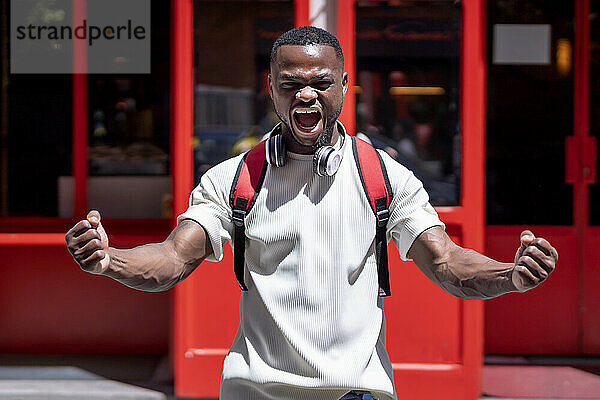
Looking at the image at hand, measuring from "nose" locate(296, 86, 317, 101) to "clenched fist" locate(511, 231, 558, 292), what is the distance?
2.09 feet

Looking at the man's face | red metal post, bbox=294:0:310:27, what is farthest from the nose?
red metal post, bbox=294:0:310:27

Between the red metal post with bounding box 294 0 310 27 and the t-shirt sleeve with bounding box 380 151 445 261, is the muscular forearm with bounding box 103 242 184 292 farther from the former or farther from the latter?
the red metal post with bounding box 294 0 310 27

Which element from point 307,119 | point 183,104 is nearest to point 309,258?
point 307,119

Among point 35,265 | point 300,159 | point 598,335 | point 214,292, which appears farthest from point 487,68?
point 300,159

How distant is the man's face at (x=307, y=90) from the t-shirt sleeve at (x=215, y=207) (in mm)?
243

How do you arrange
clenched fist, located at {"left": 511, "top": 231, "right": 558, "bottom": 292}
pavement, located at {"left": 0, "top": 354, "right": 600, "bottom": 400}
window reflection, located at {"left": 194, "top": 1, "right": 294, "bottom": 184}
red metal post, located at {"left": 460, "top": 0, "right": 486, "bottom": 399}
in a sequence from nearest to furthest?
clenched fist, located at {"left": 511, "top": 231, "right": 558, "bottom": 292}, red metal post, located at {"left": 460, "top": 0, "right": 486, "bottom": 399}, window reflection, located at {"left": 194, "top": 1, "right": 294, "bottom": 184}, pavement, located at {"left": 0, "top": 354, "right": 600, "bottom": 400}

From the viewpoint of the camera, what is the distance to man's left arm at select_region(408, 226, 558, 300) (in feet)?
6.39

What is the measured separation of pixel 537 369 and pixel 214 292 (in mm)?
2311

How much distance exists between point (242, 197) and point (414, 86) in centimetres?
314

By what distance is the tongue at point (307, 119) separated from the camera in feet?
7.27

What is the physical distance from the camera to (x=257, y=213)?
2266mm

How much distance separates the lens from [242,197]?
2273mm

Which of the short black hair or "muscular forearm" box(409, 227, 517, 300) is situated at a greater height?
the short black hair

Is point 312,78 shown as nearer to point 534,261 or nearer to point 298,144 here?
point 298,144
